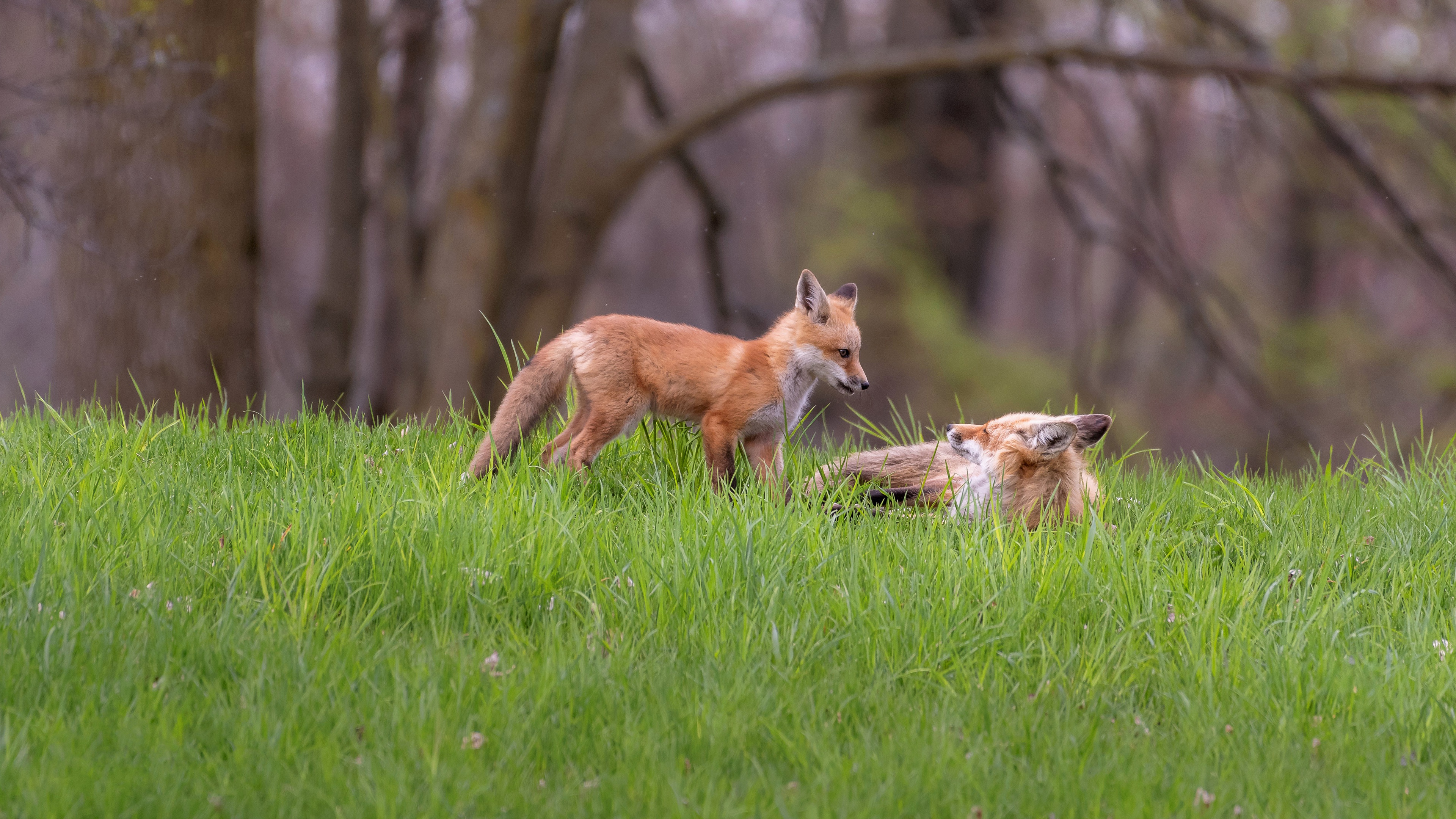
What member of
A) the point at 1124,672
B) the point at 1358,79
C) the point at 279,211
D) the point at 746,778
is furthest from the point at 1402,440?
the point at 279,211

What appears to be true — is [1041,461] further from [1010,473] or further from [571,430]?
[571,430]

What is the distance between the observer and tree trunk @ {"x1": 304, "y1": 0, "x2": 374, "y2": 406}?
508 inches

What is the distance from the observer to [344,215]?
1338cm

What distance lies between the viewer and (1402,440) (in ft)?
52.0

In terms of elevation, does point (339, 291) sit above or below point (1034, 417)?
below

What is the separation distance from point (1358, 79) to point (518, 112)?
7.69 metres

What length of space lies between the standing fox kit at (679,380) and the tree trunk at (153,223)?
14.5 ft

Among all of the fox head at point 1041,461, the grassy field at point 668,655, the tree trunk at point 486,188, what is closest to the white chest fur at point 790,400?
the grassy field at point 668,655

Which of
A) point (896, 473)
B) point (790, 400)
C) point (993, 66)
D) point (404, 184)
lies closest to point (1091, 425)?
point (896, 473)

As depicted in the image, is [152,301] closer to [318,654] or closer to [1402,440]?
[318,654]

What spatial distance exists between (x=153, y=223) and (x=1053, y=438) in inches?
284

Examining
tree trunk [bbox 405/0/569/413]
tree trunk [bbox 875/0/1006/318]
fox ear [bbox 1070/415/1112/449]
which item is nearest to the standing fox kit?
fox ear [bbox 1070/415/1112/449]

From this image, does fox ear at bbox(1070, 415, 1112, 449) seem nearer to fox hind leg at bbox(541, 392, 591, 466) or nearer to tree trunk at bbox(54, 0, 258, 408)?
fox hind leg at bbox(541, 392, 591, 466)

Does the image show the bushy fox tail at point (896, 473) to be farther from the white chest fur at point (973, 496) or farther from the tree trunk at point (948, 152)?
the tree trunk at point (948, 152)
